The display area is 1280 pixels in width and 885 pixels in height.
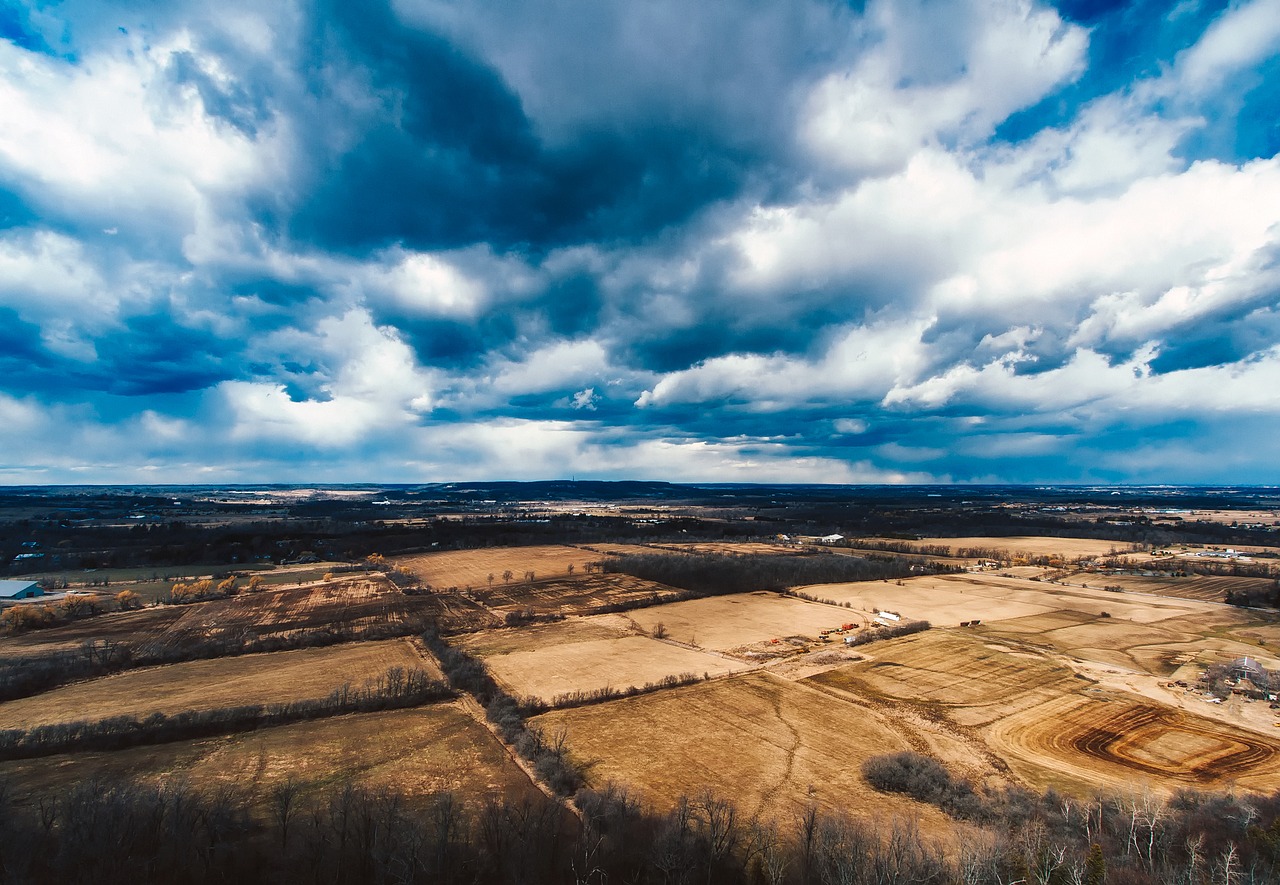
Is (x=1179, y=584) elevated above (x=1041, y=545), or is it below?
below

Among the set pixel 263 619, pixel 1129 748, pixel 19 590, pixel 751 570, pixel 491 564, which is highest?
pixel 751 570

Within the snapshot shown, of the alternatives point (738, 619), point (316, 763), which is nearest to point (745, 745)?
point (316, 763)

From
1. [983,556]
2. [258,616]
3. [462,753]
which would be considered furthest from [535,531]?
[462,753]

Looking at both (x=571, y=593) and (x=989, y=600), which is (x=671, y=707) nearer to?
(x=571, y=593)

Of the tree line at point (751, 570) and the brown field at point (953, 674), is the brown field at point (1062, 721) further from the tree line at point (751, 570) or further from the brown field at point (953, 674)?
the tree line at point (751, 570)

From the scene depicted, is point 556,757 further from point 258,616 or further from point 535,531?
point 535,531

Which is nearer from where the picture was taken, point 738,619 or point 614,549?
point 738,619

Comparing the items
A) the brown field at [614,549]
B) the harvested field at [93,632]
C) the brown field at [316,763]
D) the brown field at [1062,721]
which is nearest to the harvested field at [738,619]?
the brown field at [1062,721]

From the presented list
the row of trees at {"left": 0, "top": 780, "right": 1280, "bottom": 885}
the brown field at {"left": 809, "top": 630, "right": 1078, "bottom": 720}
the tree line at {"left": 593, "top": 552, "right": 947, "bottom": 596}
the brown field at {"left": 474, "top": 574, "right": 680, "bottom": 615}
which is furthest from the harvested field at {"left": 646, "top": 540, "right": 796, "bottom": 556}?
the row of trees at {"left": 0, "top": 780, "right": 1280, "bottom": 885}
